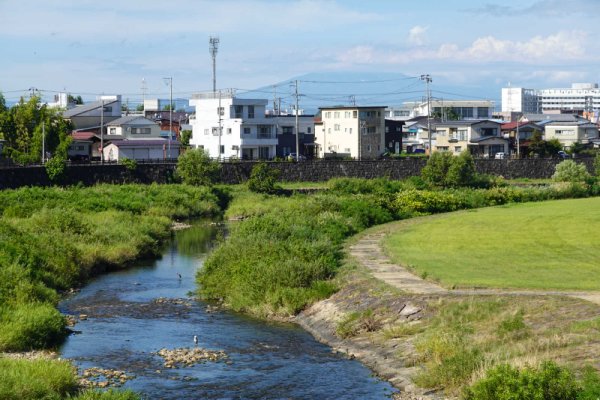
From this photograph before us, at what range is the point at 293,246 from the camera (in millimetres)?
37156

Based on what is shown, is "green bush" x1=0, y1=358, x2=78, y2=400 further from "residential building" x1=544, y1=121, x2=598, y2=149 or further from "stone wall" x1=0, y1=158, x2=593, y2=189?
"residential building" x1=544, y1=121, x2=598, y2=149

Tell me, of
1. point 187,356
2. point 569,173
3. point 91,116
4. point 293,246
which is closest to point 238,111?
point 91,116

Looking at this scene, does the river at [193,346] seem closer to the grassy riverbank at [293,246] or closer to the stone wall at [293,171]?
the grassy riverbank at [293,246]

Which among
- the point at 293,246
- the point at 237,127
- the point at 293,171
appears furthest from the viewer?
the point at 237,127

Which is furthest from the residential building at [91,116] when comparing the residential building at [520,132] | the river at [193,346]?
the river at [193,346]

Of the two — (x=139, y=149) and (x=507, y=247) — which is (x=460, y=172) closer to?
(x=139, y=149)

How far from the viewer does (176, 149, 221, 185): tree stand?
74625 mm

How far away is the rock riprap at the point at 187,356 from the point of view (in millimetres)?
25859

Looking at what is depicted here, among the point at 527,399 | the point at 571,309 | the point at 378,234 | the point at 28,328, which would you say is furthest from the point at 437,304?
the point at 378,234

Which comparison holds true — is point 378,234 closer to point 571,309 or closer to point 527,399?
point 571,309

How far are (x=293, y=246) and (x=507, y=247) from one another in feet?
35.9

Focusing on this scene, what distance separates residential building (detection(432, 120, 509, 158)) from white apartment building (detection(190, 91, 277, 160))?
23.6 metres

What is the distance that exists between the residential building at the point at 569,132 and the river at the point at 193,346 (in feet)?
298

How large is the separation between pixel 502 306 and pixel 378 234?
872 inches
